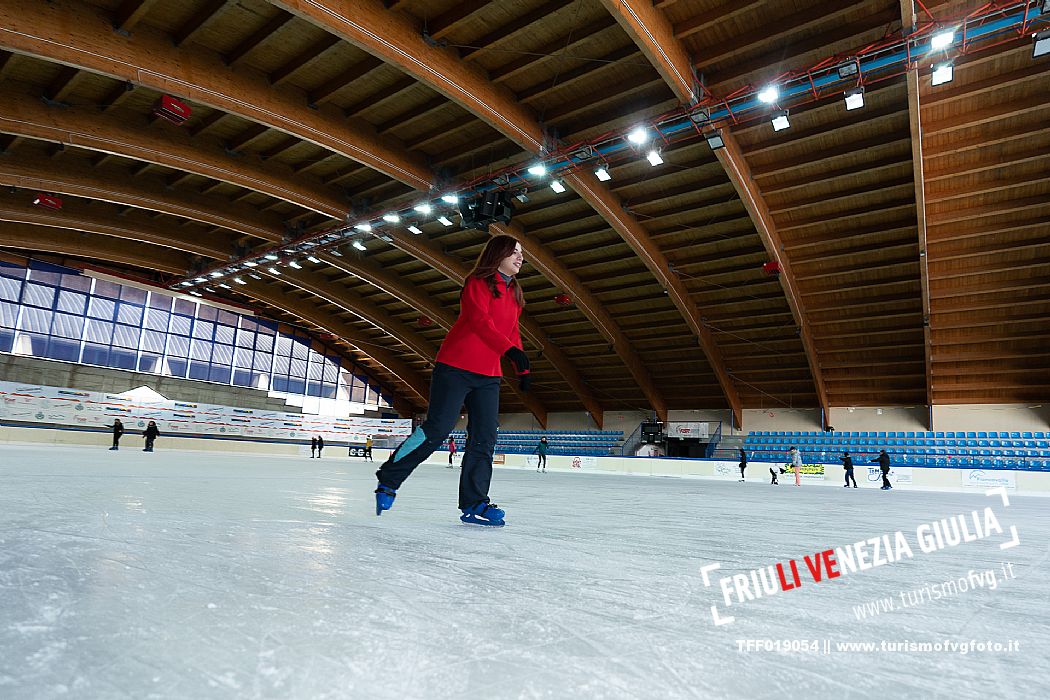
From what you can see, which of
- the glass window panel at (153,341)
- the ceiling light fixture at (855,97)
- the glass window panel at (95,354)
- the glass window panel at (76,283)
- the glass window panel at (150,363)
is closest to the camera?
the ceiling light fixture at (855,97)

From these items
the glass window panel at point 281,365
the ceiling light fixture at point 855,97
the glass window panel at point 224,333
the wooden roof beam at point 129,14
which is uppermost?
the wooden roof beam at point 129,14

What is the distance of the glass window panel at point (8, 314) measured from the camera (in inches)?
1115

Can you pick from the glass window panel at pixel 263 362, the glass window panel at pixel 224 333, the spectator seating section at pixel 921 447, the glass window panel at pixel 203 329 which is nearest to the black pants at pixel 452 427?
the spectator seating section at pixel 921 447

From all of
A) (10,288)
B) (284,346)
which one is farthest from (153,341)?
(284,346)

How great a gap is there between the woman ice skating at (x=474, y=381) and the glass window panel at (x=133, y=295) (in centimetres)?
3698

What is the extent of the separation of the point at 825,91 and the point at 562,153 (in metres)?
6.58

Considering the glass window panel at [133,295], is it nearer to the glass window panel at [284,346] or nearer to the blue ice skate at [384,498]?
the glass window panel at [284,346]

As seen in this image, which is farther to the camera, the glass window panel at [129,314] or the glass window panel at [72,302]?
the glass window panel at [129,314]

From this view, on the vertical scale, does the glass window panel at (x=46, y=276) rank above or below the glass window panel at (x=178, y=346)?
above

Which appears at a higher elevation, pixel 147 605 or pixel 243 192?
pixel 243 192

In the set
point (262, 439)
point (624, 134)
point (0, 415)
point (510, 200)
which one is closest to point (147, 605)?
point (624, 134)

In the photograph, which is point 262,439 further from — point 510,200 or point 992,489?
point 992,489

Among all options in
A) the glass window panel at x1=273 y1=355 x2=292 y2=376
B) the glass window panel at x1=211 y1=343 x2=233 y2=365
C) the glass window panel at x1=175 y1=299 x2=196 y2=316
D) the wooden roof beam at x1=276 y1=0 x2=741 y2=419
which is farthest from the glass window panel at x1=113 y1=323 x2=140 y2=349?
the wooden roof beam at x1=276 y1=0 x2=741 y2=419

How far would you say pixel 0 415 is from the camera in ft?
88.8
